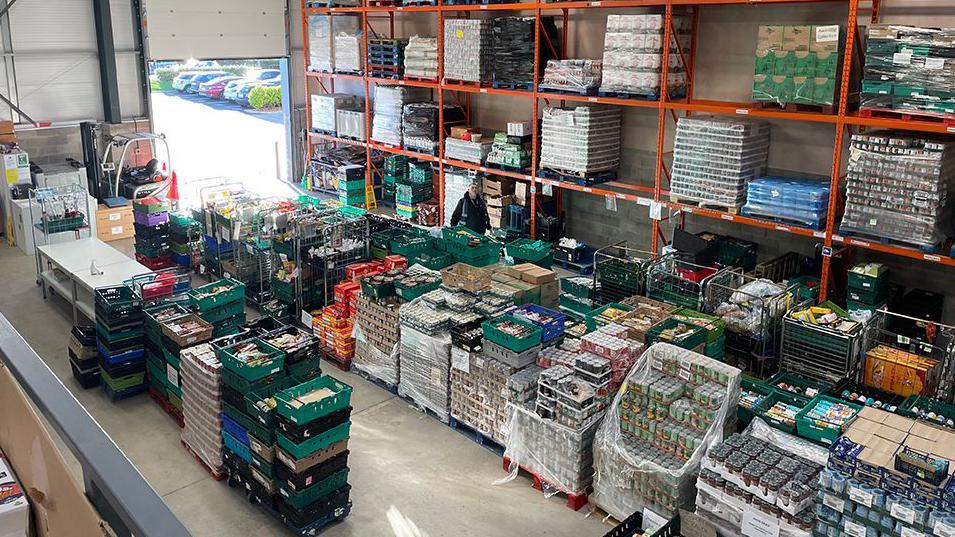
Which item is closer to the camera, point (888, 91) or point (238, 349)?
point (238, 349)

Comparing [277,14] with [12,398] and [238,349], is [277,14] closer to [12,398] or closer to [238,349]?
[238,349]

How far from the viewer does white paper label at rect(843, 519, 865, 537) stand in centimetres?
472

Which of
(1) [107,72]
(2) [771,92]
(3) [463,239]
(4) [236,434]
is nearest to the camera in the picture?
(4) [236,434]

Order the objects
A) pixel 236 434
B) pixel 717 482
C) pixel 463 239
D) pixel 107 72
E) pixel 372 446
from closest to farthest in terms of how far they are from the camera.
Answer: pixel 717 482, pixel 236 434, pixel 372 446, pixel 463 239, pixel 107 72

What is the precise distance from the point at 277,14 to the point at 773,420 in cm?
1439

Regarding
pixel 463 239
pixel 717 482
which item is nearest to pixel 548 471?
pixel 717 482

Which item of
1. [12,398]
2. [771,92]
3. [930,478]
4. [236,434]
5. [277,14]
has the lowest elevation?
[236,434]

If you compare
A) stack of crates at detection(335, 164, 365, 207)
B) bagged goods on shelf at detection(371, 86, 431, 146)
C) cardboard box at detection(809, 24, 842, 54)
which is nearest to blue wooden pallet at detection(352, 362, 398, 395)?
cardboard box at detection(809, 24, 842, 54)

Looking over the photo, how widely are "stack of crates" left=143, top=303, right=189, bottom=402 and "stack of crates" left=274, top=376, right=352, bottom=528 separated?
7.40 feet

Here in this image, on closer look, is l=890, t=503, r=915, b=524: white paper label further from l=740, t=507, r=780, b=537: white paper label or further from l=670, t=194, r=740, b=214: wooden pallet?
l=670, t=194, r=740, b=214: wooden pallet

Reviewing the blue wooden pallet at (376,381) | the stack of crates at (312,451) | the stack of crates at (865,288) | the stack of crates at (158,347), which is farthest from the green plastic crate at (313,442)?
the stack of crates at (865,288)

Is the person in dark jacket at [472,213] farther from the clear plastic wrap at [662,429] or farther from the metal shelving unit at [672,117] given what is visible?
the clear plastic wrap at [662,429]

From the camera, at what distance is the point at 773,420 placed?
6000 millimetres

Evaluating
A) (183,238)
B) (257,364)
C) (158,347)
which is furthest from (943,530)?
(183,238)
